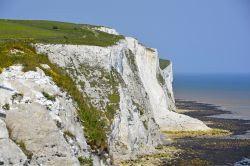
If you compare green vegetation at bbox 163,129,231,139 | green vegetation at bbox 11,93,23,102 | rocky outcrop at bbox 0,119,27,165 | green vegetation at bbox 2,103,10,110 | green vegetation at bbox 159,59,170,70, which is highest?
green vegetation at bbox 159,59,170,70

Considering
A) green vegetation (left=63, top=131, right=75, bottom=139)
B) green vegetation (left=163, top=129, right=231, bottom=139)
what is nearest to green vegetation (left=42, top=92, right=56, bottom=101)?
green vegetation (left=63, top=131, right=75, bottom=139)

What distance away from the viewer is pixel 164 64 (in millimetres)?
130750

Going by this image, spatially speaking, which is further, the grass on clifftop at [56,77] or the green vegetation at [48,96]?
the grass on clifftop at [56,77]

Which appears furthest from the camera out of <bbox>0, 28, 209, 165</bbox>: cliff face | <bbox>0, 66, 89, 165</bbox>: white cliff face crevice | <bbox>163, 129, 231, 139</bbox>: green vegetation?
<bbox>163, 129, 231, 139</bbox>: green vegetation

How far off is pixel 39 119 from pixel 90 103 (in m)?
17.3

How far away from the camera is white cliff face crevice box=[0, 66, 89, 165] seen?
27828mm

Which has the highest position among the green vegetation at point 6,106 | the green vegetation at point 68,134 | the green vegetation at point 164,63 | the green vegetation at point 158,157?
the green vegetation at point 164,63

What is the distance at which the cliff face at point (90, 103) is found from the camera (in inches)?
1110

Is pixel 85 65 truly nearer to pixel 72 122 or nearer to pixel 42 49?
pixel 42 49

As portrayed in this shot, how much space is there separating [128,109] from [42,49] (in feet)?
45.3

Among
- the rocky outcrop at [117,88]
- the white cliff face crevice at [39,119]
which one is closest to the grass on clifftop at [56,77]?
the white cliff face crevice at [39,119]

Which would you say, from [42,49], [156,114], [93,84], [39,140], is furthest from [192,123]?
[39,140]

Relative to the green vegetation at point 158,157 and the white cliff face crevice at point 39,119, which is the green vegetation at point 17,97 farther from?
the green vegetation at point 158,157

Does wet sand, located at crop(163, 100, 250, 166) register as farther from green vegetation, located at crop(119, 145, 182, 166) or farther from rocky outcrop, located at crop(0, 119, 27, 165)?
rocky outcrop, located at crop(0, 119, 27, 165)
